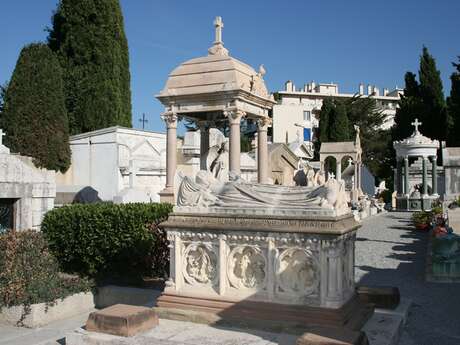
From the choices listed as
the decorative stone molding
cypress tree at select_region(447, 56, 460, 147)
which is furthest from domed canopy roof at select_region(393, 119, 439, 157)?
the decorative stone molding

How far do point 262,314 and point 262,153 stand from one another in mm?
7961

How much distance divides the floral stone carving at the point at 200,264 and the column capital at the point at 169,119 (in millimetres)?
7208

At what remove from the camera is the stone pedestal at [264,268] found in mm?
5398

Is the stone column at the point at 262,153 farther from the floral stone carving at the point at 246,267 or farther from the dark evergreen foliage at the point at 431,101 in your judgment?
the dark evergreen foliage at the point at 431,101

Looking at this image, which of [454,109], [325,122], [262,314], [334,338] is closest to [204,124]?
[262,314]

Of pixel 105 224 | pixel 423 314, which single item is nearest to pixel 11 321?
pixel 105 224

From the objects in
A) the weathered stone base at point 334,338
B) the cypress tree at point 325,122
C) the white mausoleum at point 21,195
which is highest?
the cypress tree at point 325,122

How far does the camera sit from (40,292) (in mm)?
7680

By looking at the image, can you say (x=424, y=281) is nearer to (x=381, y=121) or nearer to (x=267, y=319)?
(x=267, y=319)

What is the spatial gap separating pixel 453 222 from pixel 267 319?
35.2 ft

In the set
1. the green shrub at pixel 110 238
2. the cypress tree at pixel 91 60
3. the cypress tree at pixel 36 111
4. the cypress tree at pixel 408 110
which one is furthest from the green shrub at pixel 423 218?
the cypress tree at pixel 408 110

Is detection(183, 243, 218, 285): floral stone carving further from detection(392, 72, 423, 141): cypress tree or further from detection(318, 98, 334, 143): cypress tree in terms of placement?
detection(318, 98, 334, 143): cypress tree

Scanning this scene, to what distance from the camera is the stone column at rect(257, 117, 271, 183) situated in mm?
13148

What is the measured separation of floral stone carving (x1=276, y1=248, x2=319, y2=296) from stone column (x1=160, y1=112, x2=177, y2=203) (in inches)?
292
